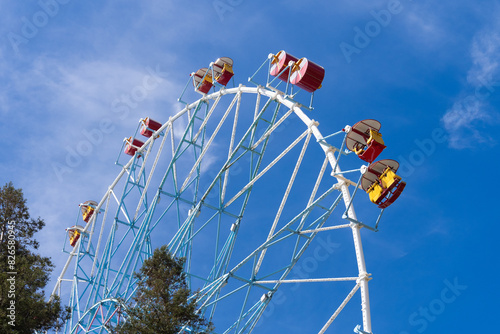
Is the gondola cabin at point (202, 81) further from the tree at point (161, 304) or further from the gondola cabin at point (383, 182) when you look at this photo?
the gondola cabin at point (383, 182)

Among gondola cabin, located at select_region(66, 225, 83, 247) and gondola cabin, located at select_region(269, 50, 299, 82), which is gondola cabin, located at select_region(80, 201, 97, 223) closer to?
gondola cabin, located at select_region(66, 225, 83, 247)

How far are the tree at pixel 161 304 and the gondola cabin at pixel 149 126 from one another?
12.8 meters

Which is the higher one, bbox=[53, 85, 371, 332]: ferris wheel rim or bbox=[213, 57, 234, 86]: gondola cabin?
bbox=[213, 57, 234, 86]: gondola cabin

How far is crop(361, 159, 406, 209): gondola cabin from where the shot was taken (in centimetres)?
2241

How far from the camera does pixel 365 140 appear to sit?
23891 mm

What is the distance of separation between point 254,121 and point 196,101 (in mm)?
6951

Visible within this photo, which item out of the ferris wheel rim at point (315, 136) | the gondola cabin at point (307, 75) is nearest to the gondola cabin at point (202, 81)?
the ferris wheel rim at point (315, 136)

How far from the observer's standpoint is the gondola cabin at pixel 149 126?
38.8m

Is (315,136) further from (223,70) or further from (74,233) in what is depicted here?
(74,233)

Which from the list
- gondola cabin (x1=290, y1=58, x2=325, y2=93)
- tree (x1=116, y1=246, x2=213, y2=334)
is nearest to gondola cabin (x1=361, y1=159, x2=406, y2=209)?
gondola cabin (x1=290, y1=58, x2=325, y2=93)

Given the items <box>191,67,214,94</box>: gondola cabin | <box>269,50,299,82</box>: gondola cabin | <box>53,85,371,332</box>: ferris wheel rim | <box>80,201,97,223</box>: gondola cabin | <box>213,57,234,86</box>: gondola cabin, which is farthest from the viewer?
<box>80,201,97,223</box>: gondola cabin

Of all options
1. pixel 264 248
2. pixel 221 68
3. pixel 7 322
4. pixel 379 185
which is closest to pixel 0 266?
pixel 7 322

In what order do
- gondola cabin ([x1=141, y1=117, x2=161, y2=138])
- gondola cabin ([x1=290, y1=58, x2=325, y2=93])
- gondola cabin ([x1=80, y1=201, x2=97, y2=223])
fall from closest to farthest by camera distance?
gondola cabin ([x1=290, y1=58, x2=325, y2=93]) < gondola cabin ([x1=141, y1=117, x2=161, y2=138]) < gondola cabin ([x1=80, y1=201, x2=97, y2=223])

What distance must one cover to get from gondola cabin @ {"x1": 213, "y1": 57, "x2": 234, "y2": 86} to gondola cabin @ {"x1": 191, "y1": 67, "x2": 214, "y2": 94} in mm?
821
